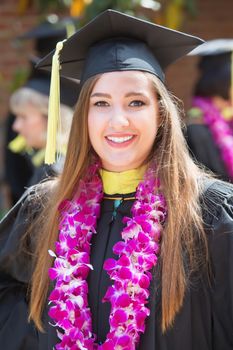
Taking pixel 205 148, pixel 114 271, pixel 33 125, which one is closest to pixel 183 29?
pixel 205 148

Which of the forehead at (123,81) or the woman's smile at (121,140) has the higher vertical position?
the forehead at (123,81)

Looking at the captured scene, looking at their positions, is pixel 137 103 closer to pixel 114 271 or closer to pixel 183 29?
pixel 114 271

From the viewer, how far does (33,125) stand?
4855 mm

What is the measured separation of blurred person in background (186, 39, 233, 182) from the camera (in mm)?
5016

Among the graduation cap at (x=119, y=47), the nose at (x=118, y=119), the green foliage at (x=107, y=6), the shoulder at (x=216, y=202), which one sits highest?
the green foliage at (x=107, y=6)

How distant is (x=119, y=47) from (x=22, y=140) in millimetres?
3377

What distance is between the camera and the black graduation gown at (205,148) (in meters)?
4.99

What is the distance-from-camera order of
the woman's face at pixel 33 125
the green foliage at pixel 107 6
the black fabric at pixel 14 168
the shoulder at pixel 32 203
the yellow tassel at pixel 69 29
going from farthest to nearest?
1. the black fabric at pixel 14 168
2. the green foliage at pixel 107 6
3. the yellow tassel at pixel 69 29
4. the woman's face at pixel 33 125
5. the shoulder at pixel 32 203

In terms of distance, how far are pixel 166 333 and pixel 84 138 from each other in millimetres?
797

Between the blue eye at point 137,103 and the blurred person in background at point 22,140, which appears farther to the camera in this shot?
the blurred person in background at point 22,140

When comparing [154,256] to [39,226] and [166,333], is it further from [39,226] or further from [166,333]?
[39,226]

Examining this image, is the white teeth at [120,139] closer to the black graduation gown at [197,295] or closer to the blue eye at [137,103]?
the blue eye at [137,103]

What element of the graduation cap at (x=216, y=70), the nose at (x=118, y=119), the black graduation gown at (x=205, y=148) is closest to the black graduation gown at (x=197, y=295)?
the nose at (x=118, y=119)

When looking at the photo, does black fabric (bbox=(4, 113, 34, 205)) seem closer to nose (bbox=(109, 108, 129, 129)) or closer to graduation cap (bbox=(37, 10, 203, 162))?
graduation cap (bbox=(37, 10, 203, 162))
